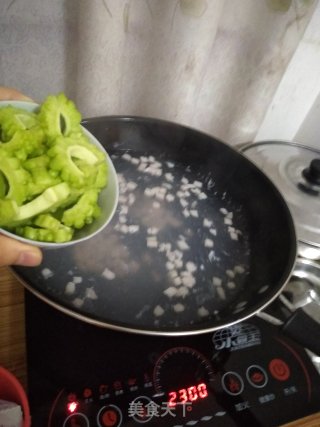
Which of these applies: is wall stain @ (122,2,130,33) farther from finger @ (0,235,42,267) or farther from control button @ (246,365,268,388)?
control button @ (246,365,268,388)

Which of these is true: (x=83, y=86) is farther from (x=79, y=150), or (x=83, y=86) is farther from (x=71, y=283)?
(x=71, y=283)

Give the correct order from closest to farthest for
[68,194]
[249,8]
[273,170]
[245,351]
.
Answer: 1. [68,194]
2. [245,351]
3. [249,8]
4. [273,170]

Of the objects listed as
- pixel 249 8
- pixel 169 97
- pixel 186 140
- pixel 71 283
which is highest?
pixel 249 8

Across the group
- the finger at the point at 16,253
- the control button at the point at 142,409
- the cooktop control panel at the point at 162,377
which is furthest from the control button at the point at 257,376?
the finger at the point at 16,253

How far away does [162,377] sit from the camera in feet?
1.84

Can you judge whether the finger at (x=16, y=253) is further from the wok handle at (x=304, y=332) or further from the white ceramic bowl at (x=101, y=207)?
the wok handle at (x=304, y=332)

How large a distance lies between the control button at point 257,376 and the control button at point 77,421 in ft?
0.87

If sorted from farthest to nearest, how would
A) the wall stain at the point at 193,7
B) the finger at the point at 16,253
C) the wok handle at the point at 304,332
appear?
the wall stain at the point at 193,7
the wok handle at the point at 304,332
the finger at the point at 16,253

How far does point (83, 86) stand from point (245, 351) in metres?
0.64

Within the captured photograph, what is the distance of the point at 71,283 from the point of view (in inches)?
25.9

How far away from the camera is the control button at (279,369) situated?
59 centimetres

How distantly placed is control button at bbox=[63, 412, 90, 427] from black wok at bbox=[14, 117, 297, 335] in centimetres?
14

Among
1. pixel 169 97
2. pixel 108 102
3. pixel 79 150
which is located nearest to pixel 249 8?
pixel 169 97

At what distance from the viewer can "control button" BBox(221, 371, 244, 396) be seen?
1.82ft
